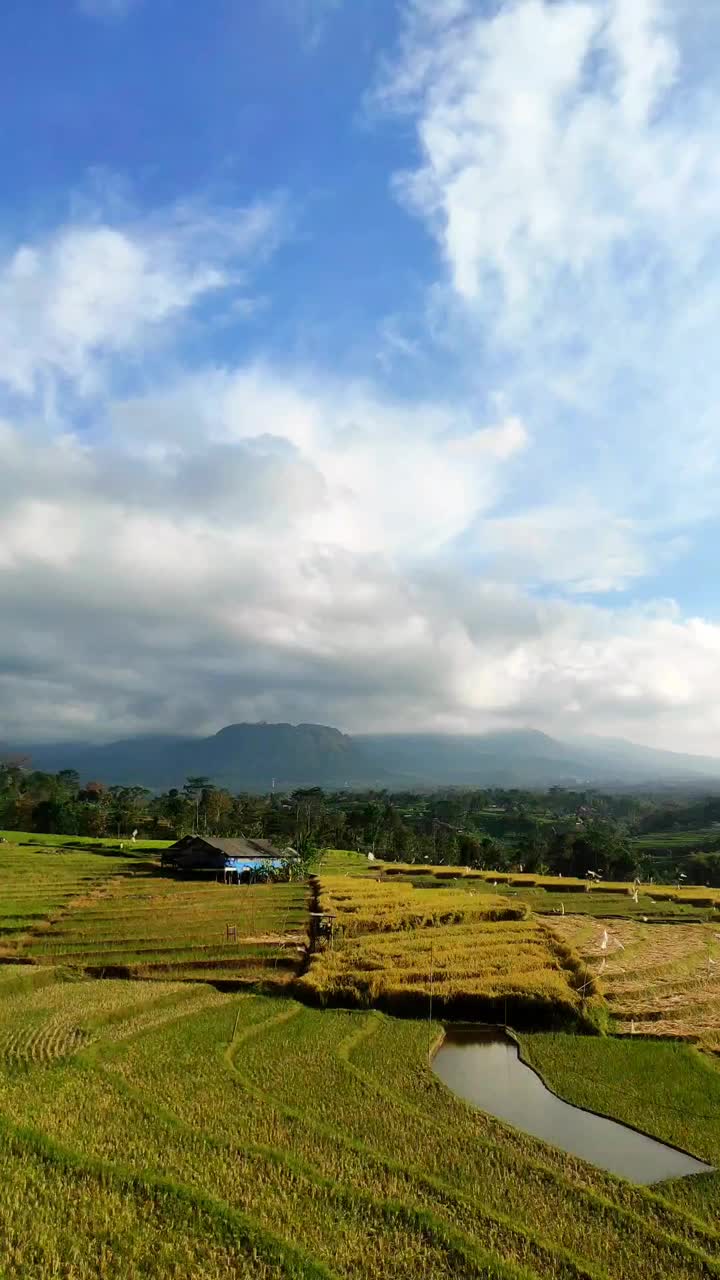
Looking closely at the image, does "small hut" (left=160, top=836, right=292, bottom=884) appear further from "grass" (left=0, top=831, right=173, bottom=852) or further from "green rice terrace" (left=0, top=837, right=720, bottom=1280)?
"green rice terrace" (left=0, top=837, right=720, bottom=1280)

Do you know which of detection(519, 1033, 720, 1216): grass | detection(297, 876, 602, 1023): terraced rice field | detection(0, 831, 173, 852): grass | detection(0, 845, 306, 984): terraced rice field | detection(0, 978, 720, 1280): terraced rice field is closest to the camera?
detection(0, 978, 720, 1280): terraced rice field

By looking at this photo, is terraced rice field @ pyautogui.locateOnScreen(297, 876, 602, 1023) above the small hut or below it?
above

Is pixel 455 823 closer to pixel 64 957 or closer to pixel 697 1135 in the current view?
pixel 64 957

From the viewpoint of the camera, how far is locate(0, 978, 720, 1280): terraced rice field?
805 cm

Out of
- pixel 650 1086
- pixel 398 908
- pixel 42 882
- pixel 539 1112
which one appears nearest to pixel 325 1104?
pixel 539 1112

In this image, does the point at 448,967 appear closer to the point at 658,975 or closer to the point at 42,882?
the point at 658,975

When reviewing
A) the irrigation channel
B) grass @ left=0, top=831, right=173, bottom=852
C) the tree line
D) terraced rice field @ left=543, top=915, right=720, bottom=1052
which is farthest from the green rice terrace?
the tree line

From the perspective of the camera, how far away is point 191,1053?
587 inches

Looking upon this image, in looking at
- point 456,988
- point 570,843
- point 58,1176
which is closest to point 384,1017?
point 456,988

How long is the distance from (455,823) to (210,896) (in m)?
112

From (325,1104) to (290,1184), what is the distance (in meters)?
3.15

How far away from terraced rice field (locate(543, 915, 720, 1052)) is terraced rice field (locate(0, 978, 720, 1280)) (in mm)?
7262

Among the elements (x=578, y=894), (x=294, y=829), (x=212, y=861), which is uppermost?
(x=212, y=861)

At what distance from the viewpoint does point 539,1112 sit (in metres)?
13.3
